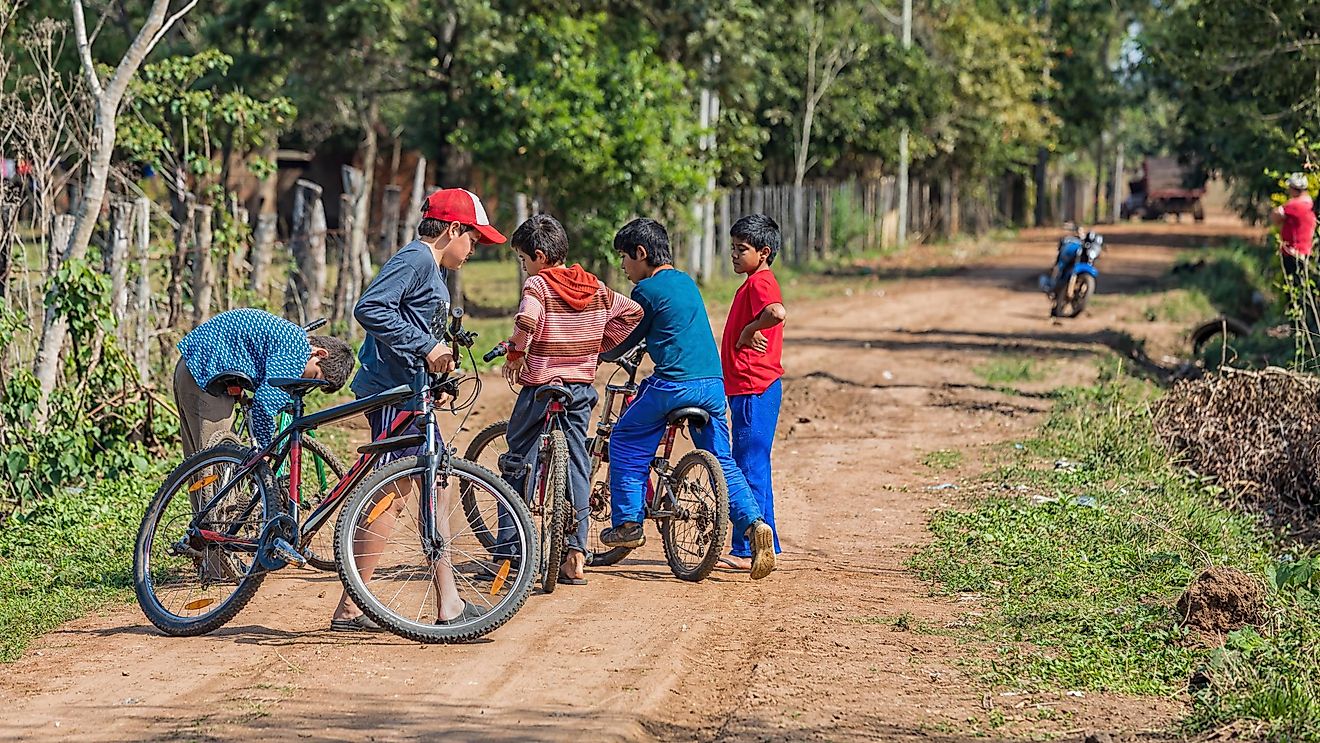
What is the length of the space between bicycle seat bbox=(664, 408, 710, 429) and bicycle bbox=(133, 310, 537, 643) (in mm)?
1083

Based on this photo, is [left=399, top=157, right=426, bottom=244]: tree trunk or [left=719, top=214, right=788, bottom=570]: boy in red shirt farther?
[left=399, top=157, right=426, bottom=244]: tree trunk

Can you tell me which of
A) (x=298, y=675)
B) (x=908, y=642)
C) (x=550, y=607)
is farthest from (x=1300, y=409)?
(x=298, y=675)

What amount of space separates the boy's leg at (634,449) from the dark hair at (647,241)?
55 cm

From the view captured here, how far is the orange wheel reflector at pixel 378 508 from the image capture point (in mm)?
5816

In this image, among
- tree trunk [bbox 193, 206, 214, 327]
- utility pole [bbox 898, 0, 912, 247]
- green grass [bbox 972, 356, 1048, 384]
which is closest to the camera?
tree trunk [bbox 193, 206, 214, 327]

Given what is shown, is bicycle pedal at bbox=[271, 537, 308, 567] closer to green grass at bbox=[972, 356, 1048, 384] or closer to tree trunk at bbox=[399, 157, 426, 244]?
green grass at bbox=[972, 356, 1048, 384]

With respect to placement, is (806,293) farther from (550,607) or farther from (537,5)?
(550,607)

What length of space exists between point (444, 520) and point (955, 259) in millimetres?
28707

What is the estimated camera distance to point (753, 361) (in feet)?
24.0

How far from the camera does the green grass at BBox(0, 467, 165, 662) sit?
6.64 meters

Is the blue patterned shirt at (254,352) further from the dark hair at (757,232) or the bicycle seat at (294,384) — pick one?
the dark hair at (757,232)

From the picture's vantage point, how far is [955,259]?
3353cm

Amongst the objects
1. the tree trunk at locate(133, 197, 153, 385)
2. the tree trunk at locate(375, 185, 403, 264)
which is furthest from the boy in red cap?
the tree trunk at locate(375, 185, 403, 264)

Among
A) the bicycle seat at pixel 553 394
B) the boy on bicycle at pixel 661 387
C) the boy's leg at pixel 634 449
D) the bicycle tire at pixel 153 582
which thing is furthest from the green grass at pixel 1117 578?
the bicycle tire at pixel 153 582
